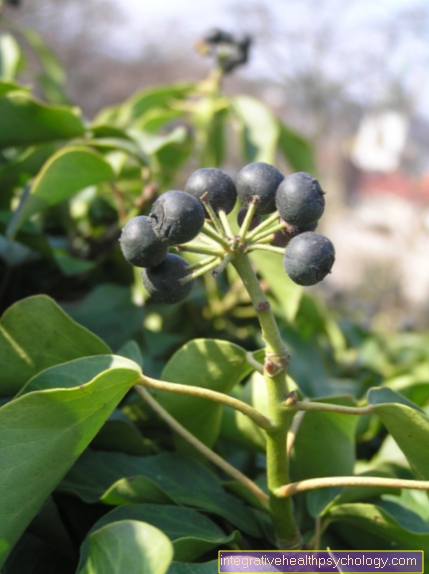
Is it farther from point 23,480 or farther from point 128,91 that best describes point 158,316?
point 128,91

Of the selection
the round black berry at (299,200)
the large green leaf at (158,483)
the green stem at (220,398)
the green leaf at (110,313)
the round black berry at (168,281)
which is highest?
the round black berry at (299,200)

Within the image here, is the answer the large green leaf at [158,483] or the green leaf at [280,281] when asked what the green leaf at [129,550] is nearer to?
the large green leaf at [158,483]

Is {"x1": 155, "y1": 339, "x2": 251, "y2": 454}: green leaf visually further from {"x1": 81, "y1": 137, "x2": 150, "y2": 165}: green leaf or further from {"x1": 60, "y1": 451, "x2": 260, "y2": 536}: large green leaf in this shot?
{"x1": 81, "y1": 137, "x2": 150, "y2": 165}: green leaf

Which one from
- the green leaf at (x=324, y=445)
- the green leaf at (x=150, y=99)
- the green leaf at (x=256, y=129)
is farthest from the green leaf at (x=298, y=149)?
the green leaf at (x=324, y=445)

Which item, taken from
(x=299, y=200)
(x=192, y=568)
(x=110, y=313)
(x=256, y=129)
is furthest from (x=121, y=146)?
(x=192, y=568)

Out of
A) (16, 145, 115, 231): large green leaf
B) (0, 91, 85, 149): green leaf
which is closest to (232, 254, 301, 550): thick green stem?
(16, 145, 115, 231): large green leaf

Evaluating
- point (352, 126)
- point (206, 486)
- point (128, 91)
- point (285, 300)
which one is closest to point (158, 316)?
point (285, 300)
